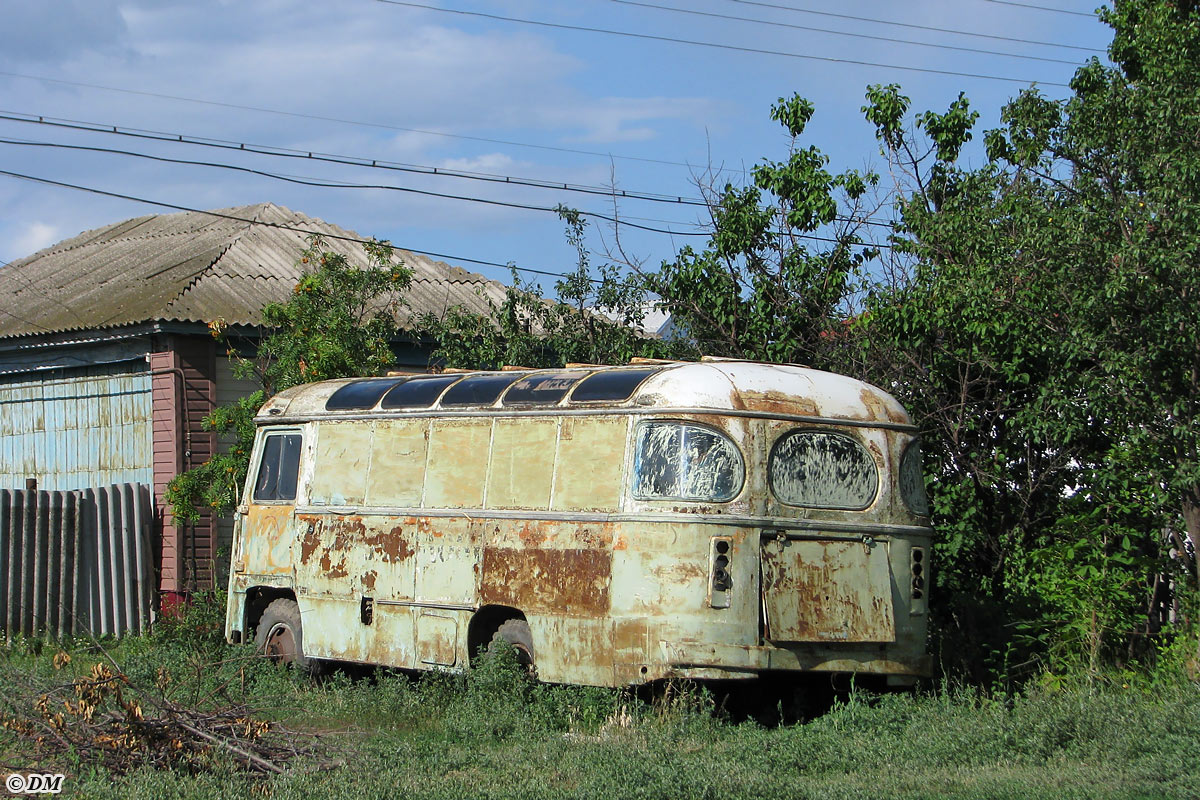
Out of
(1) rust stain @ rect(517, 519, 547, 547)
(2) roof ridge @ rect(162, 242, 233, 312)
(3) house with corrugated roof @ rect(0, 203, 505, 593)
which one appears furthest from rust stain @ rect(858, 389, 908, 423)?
(2) roof ridge @ rect(162, 242, 233, 312)

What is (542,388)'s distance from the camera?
1068cm

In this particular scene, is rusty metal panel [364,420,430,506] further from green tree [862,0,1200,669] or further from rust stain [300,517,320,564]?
green tree [862,0,1200,669]

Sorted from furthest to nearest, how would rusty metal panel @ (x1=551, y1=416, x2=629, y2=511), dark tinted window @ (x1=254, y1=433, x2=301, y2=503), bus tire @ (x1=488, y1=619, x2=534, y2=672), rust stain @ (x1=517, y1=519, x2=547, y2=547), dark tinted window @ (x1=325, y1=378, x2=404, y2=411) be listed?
dark tinted window @ (x1=254, y1=433, x2=301, y2=503) < dark tinted window @ (x1=325, y1=378, x2=404, y2=411) < bus tire @ (x1=488, y1=619, x2=534, y2=672) < rust stain @ (x1=517, y1=519, x2=547, y2=547) < rusty metal panel @ (x1=551, y1=416, x2=629, y2=511)

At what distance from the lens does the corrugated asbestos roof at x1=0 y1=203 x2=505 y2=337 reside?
1700cm

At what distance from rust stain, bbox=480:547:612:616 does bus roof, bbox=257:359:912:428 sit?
115 cm

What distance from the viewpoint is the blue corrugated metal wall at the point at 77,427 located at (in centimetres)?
1681

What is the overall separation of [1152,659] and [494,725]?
241 inches

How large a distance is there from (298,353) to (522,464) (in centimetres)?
562

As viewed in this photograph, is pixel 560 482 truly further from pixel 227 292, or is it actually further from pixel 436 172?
pixel 436 172

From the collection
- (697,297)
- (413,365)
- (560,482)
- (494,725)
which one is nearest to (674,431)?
(560,482)

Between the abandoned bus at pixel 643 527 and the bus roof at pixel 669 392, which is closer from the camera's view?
the abandoned bus at pixel 643 527

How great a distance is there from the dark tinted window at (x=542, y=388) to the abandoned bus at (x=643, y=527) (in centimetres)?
2

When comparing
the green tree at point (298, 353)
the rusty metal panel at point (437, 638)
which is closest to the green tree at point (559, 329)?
the green tree at point (298, 353)

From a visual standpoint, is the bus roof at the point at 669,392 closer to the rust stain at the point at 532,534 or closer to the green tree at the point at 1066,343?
the rust stain at the point at 532,534
